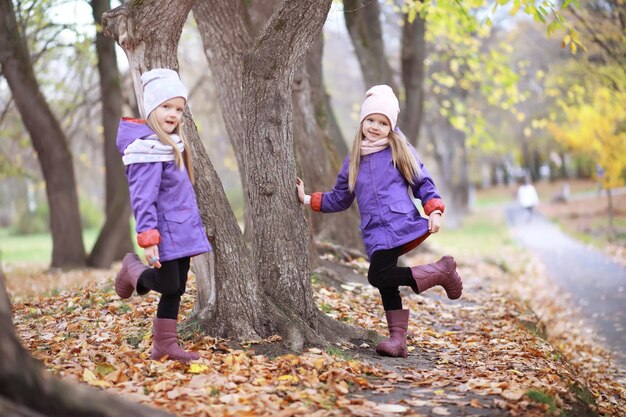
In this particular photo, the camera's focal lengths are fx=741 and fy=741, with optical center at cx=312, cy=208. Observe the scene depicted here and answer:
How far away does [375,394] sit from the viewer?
184 inches

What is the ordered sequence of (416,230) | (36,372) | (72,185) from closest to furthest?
1. (36,372)
2. (416,230)
3. (72,185)

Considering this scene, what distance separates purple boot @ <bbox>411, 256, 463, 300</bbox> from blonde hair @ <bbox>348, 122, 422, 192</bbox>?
2.17ft

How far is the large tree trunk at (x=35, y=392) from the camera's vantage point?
3.02 meters

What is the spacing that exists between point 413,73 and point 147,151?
12.0 metres

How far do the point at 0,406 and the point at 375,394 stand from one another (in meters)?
2.45

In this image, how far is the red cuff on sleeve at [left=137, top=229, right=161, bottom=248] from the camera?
4.53m

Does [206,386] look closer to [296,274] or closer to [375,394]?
[375,394]

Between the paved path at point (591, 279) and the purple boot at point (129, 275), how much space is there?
18.2ft

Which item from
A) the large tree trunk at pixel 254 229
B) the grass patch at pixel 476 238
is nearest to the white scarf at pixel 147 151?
the large tree trunk at pixel 254 229

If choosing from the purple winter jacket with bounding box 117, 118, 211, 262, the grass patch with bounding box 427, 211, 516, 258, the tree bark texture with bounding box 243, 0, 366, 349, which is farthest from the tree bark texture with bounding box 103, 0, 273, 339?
the grass patch with bounding box 427, 211, 516, 258

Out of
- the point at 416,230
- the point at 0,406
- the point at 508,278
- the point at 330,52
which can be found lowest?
the point at 508,278

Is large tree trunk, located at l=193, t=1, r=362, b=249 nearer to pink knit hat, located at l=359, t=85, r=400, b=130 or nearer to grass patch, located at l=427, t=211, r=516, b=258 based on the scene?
pink knit hat, located at l=359, t=85, r=400, b=130

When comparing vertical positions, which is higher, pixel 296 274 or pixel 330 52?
pixel 330 52

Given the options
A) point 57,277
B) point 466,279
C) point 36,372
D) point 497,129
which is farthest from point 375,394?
point 497,129
